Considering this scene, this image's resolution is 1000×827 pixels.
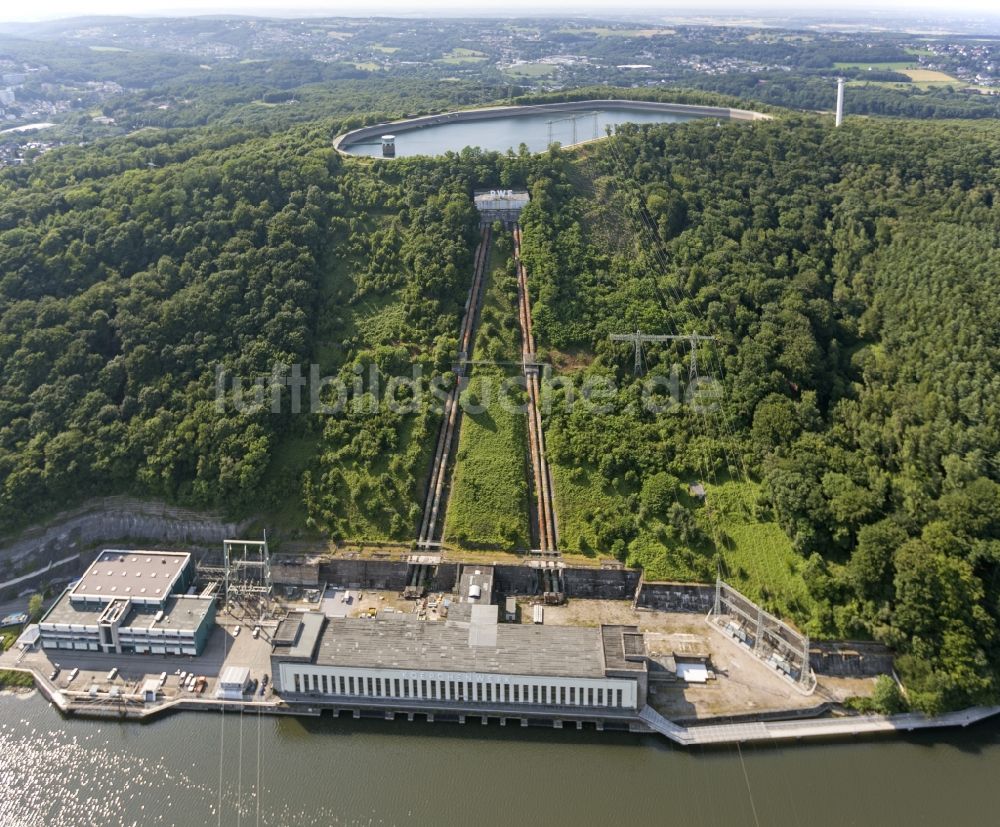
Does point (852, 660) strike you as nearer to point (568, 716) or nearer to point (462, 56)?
point (568, 716)

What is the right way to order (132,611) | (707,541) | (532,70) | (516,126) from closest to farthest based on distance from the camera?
(132,611) → (707,541) → (516,126) → (532,70)

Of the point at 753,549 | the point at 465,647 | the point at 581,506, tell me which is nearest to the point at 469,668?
the point at 465,647

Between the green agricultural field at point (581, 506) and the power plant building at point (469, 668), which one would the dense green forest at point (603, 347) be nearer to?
the green agricultural field at point (581, 506)

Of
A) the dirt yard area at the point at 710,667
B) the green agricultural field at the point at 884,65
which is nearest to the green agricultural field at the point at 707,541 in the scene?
the dirt yard area at the point at 710,667

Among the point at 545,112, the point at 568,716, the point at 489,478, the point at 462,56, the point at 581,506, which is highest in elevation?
the point at 462,56

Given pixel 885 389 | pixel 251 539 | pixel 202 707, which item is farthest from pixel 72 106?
pixel 885 389
